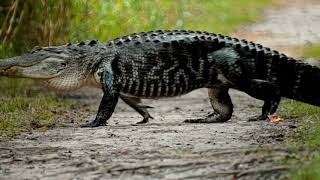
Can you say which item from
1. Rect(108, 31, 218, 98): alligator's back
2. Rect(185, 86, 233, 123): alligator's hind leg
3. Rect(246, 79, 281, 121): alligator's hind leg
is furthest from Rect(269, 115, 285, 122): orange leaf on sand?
Rect(108, 31, 218, 98): alligator's back

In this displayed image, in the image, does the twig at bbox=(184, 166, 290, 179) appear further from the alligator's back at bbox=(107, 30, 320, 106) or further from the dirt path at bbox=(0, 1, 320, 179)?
the alligator's back at bbox=(107, 30, 320, 106)

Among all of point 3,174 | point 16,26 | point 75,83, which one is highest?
point 16,26

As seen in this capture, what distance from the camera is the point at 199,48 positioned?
8.52 metres

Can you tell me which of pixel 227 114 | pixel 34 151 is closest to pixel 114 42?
pixel 227 114

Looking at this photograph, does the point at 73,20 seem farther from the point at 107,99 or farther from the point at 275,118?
the point at 275,118

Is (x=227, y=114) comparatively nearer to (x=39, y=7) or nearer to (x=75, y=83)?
(x=75, y=83)

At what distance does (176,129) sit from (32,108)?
2.48 m

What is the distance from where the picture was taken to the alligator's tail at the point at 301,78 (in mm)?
8602

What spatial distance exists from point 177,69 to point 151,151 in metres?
2.53

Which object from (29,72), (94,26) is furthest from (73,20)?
(29,72)

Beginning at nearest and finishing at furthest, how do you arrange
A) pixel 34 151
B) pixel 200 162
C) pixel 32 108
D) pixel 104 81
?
pixel 200 162
pixel 34 151
pixel 104 81
pixel 32 108

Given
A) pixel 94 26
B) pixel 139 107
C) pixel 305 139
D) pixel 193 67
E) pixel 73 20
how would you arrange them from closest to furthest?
pixel 305 139 → pixel 193 67 → pixel 139 107 → pixel 73 20 → pixel 94 26

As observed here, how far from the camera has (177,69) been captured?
8.52 m

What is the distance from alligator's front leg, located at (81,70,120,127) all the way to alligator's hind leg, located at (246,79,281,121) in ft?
4.47
